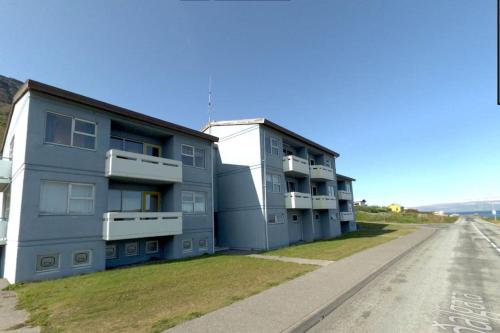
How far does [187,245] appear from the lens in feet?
56.4

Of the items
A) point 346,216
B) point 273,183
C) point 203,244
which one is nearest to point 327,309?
point 203,244

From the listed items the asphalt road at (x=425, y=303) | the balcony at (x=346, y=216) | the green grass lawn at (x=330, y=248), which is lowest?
the green grass lawn at (x=330, y=248)

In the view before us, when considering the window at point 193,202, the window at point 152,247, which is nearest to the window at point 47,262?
the window at point 152,247

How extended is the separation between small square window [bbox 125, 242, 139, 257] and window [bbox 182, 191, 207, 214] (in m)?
3.46

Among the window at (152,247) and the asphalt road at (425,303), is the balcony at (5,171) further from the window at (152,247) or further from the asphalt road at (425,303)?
the asphalt road at (425,303)

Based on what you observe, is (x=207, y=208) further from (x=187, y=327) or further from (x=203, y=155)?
(x=187, y=327)

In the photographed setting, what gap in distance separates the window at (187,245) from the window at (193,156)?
5.06 meters

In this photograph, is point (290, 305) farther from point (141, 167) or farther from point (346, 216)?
point (346, 216)

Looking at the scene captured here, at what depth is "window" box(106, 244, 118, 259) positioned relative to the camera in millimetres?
14508

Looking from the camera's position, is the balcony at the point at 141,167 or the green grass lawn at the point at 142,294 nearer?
the green grass lawn at the point at 142,294

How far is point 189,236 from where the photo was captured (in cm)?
1734

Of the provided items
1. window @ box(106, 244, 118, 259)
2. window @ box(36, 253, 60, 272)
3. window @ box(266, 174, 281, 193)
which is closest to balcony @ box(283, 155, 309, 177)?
window @ box(266, 174, 281, 193)

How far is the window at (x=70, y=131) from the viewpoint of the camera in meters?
12.3

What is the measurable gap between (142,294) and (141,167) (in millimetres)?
7977
